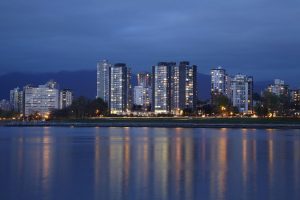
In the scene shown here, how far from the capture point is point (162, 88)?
193000 mm

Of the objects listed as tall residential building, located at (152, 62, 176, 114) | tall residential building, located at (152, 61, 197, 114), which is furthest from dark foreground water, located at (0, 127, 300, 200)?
tall residential building, located at (152, 62, 176, 114)

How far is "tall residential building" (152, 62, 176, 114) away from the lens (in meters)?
186

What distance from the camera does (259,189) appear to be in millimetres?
16719

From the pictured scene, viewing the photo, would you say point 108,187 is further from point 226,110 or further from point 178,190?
point 226,110

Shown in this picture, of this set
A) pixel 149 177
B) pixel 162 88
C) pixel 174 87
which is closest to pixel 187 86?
pixel 174 87

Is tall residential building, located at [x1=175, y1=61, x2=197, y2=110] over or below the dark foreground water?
over

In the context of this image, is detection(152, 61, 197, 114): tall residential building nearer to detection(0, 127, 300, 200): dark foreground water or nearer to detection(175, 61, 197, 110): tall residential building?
detection(175, 61, 197, 110): tall residential building

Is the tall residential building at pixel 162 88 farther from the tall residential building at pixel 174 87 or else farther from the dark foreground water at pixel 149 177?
the dark foreground water at pixel 149 177

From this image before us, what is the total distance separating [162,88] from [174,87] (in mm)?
4580

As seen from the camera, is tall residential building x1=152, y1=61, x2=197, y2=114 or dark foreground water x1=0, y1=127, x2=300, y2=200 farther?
tall residential building x1=152, y1=61, x2=197, y2=114

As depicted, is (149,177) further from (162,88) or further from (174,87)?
(162,88)

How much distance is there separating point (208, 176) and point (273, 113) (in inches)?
4621

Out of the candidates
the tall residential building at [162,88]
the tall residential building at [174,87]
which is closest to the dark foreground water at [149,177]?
the tall residential building at [174,87]

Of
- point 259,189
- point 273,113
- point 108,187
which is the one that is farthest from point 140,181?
point 273,113
